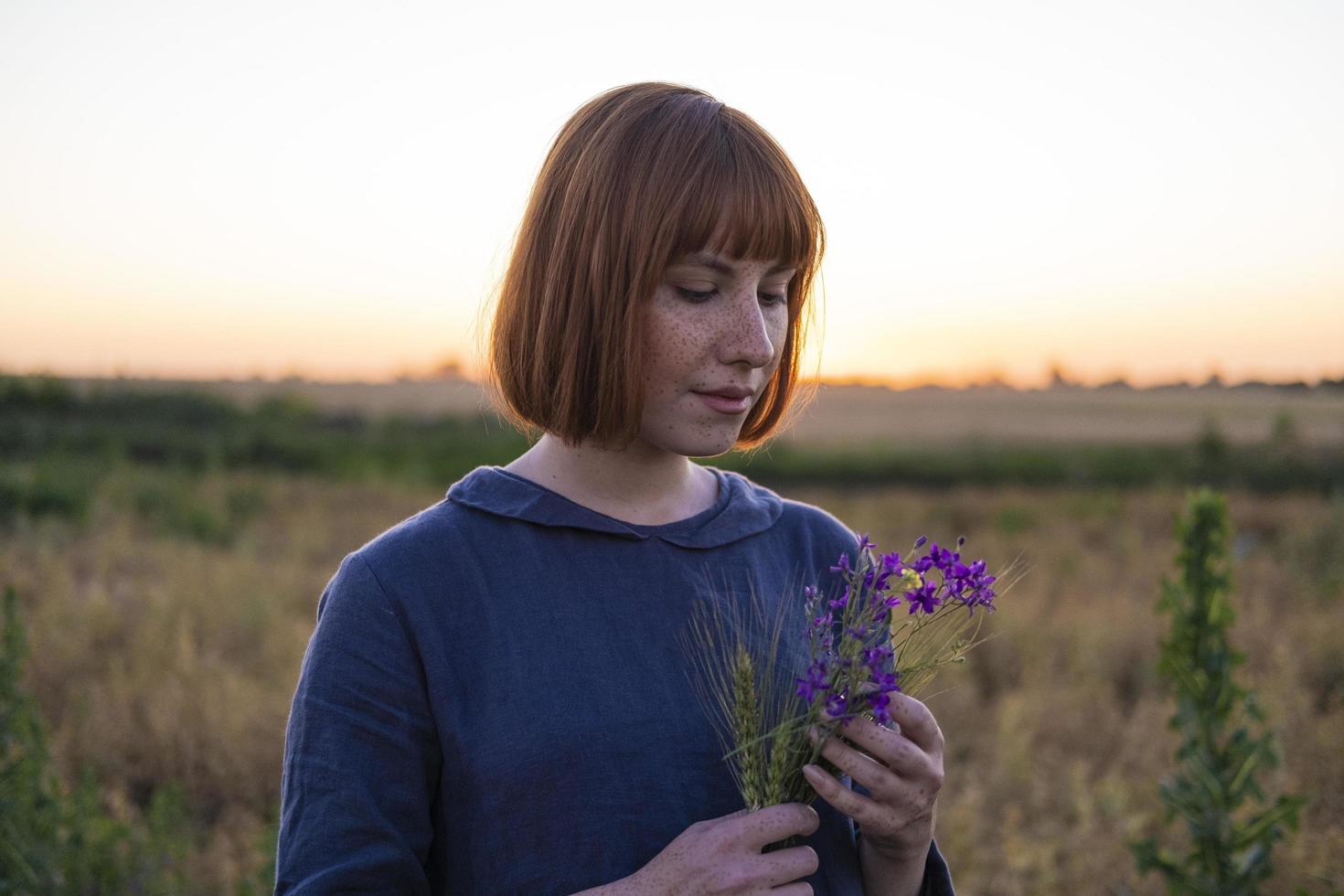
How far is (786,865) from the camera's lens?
149cm

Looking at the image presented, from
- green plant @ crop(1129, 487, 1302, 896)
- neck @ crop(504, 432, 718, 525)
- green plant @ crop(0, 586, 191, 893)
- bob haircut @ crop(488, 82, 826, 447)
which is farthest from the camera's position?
green plant @ crop(0, 586, 191, 893)

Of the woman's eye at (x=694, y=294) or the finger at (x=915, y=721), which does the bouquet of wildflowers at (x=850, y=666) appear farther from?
the woman's eye at (x=694, y=294)

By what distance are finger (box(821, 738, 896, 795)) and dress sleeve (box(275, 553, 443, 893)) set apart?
0.60m

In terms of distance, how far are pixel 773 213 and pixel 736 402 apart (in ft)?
0.99

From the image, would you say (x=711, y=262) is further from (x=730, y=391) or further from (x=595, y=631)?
(x=595, y=631)

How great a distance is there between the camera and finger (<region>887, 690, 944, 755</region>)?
150cm

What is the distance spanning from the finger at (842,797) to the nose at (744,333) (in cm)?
62

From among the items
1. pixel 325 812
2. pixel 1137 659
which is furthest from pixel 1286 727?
pixel 325 812

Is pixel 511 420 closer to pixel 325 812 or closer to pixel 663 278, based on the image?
pixel 663 278

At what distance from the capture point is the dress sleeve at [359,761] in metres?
1.53

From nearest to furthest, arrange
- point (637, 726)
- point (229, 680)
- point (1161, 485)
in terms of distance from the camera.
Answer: point (637, 726) → point (229, 680) → point (1161, 485)

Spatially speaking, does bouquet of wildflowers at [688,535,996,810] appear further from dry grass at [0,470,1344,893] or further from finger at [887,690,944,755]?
dry grass at [0,470,1344,893]

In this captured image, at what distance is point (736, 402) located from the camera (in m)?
1.70

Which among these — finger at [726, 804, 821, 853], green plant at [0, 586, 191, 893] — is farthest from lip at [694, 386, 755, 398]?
green plant at [0, 586, 191, 893]
